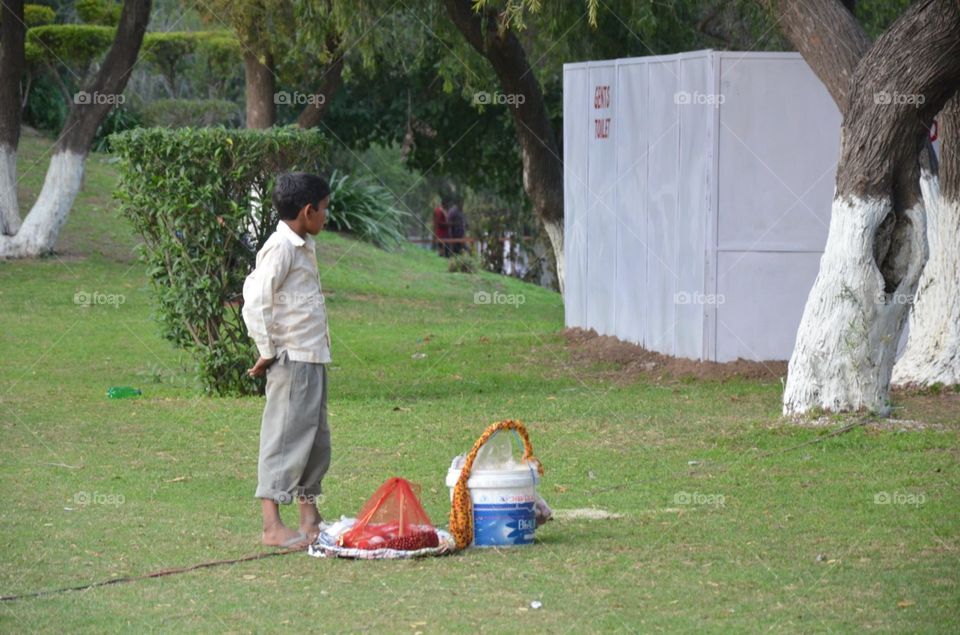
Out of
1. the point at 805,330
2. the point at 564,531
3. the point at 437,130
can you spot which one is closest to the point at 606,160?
the point at 805,330

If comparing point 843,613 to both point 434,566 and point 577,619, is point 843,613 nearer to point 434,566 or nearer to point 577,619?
point 577,619

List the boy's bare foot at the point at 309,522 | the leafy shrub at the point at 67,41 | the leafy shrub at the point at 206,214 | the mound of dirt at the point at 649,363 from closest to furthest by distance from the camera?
the boy's bare foot at the point at 309,522
the leafy shrub at the point at 206,214
the mound of dirt at the point at 649,363
the leafy shrub at the point at 67,41

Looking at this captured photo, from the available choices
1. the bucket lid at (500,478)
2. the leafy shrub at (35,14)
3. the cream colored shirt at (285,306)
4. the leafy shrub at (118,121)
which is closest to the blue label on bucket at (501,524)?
the bucket lid at (500,478)

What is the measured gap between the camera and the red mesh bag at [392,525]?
6.58 meters

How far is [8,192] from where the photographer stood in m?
20.9

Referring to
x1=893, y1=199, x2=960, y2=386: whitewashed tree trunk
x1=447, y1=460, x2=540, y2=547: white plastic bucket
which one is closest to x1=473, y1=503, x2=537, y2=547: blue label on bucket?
x1=447, y1=460, x2=540, y2=547: white plastic bucket

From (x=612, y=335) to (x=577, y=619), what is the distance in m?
9.78

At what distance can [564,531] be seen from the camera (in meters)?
7.19

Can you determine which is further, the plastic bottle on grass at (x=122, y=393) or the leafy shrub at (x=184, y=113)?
the leafy shrub at (x=184, y=113)

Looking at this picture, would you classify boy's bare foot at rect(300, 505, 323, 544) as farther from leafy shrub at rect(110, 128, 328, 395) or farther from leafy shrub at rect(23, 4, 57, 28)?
leafy shrub at rect(23, 4, 57, 28)

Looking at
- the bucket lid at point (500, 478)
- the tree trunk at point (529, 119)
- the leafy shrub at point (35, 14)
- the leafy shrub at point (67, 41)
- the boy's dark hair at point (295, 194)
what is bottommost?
the bucket lid at point (500, 478)

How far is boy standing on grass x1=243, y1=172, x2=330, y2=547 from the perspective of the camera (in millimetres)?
6777

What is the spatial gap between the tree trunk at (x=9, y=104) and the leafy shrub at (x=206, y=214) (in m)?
9.68

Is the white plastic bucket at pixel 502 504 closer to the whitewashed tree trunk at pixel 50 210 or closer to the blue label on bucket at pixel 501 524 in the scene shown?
the blue label on bucket at pixel 501 524
